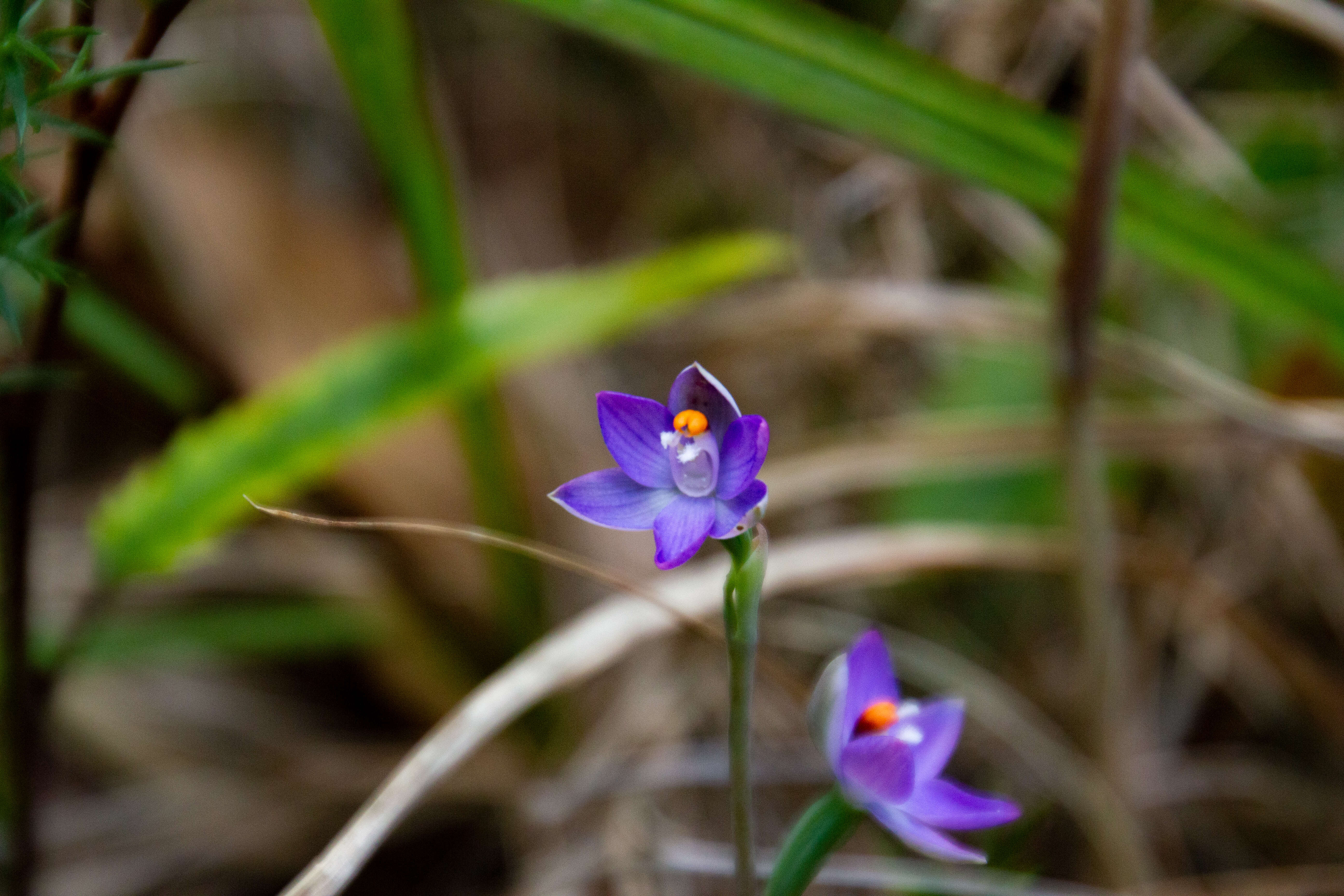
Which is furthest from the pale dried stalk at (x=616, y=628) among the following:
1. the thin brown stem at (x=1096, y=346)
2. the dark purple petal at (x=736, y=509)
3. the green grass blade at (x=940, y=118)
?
the green grass blade at (x=940, y=118)

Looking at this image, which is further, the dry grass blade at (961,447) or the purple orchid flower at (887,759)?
the dry grass blade at (961,447)

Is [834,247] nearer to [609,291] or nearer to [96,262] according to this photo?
Answer: [609,291]

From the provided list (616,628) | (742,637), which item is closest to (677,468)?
(742,637)

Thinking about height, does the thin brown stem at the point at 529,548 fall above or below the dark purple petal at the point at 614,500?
below

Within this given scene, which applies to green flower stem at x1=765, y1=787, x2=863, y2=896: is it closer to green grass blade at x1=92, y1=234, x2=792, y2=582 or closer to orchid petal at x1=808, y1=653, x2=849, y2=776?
orchid petal at x1=808, y1=653, x2=849, y2=776

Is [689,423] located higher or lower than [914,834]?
higher

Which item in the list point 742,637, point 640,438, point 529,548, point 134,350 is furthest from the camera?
point 134,350

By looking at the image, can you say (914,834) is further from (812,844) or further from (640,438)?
(640,438)

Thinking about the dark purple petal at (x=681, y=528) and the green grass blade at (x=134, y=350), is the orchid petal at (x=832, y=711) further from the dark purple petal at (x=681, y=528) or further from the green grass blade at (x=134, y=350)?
the green grass blade at (x=134, y=350)
